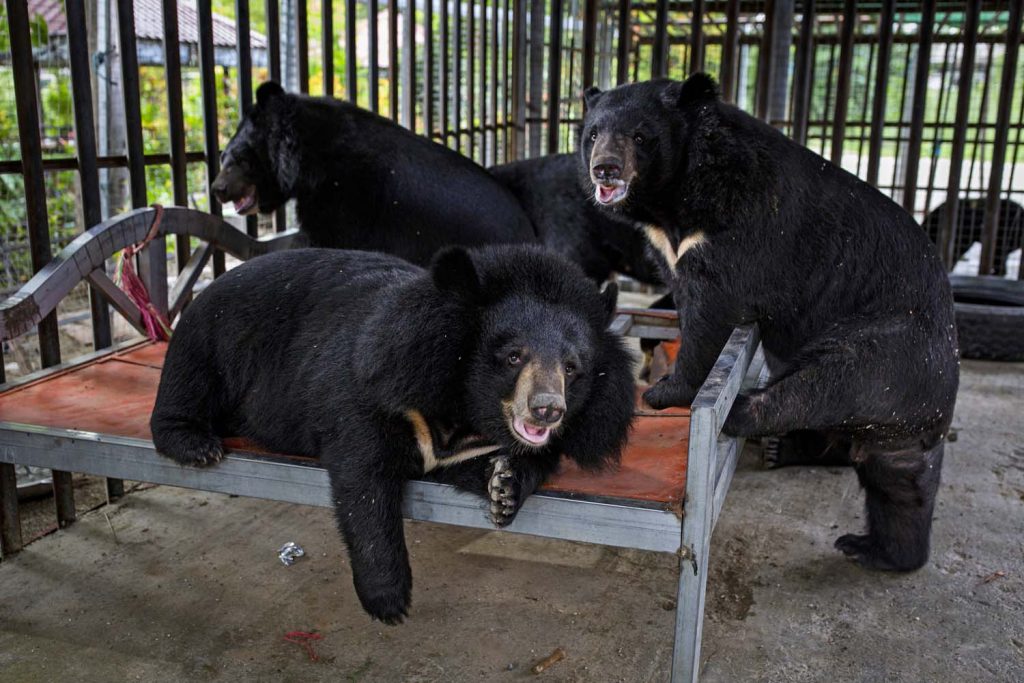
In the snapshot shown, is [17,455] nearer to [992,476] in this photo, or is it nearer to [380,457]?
[380,457]

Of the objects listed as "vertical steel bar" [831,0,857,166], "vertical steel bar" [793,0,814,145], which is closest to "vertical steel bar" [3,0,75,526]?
"vertical steel bar" [831,0,857,166]

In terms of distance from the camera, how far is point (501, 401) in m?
2.50

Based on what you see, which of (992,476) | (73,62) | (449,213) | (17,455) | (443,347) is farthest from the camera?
(449,213)

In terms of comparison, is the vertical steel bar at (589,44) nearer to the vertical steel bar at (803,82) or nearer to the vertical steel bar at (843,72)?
the vertical steel bar at (803,82)

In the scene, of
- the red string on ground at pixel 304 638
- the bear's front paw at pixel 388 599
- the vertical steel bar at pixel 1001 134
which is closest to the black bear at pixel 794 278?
the bear's front paw at pixel 388 599

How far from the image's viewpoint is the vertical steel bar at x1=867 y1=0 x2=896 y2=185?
25.1 ft

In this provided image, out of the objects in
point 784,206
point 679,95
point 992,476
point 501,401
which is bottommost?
point 992,476

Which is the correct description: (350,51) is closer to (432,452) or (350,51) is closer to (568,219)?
(568,219)

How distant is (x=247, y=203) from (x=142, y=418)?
2296 mm

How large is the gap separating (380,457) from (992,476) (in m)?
3.73

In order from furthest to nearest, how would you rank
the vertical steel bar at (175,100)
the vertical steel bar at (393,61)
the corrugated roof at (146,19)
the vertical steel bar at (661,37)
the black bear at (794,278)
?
1. the corrugated roof at (146,19)
2. the vertical steel bar at (661,37)
3. the vertical steel bar at (393,61)
4. the vertical steel bar at (175,100)
5. the black bear at (794,278)

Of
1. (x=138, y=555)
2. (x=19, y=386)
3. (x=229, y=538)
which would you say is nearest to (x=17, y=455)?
(x=19, y=386)

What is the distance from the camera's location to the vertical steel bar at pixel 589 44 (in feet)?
27.5

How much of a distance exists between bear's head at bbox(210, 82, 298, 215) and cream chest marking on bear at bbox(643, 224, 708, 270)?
2.31 meters
